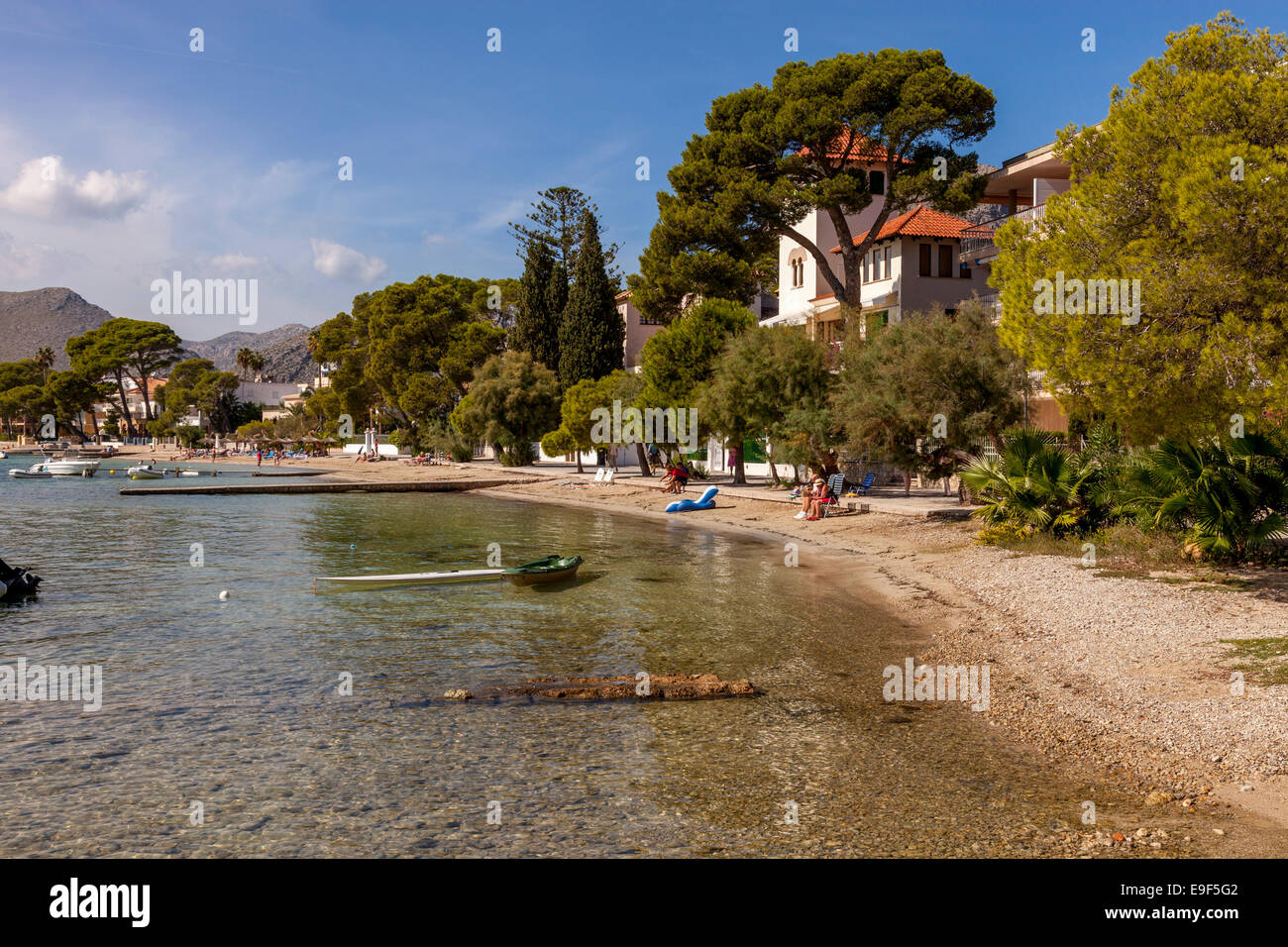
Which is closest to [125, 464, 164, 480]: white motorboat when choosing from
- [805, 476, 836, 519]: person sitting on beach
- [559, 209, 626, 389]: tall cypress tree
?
[559, 209, 626, 389]: tall cypress tree

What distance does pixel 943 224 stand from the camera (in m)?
46.7

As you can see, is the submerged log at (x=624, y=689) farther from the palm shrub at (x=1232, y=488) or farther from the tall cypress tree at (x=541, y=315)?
the tall cypress tree at (x=541, y=315)

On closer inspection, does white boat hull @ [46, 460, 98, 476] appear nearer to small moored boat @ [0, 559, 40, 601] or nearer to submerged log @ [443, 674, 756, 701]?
small moored boat @ [0, 559, 40, 601]

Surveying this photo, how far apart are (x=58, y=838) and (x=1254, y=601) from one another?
16.8m

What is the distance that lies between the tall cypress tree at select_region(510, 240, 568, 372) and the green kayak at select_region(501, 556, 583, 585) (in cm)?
5235

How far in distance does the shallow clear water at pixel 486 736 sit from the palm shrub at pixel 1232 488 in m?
6.28

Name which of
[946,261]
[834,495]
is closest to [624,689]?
[834,495]

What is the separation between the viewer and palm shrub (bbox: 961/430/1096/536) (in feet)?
73.0

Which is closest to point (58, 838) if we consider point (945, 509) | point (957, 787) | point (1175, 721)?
point (957, 787)

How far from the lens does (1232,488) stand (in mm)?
17438

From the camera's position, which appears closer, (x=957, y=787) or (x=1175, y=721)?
(x=957, y=787)

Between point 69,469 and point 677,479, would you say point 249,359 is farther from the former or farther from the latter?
point 677,479

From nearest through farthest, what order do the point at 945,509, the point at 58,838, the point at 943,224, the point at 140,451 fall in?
1. the point at 58,838
2. the point at 945,509
3. the point at 943,224
4. the point at 140,451

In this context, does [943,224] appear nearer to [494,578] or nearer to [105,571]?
[494,578]
